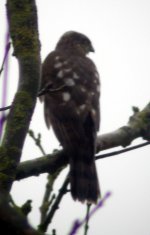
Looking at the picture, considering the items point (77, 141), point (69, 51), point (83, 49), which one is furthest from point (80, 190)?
point (83, 49)

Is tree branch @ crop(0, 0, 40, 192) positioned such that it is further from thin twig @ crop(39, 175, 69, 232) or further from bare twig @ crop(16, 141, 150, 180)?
bare twig @ crop(16, 141, 150, 180)

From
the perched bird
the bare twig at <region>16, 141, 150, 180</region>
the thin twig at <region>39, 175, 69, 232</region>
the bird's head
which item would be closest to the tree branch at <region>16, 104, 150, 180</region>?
the bare twig at <region>16, 141, 150, 180</region>

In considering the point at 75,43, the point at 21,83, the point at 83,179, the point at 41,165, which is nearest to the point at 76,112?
the point at 83,179

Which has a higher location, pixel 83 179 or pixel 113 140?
pixel 113 140

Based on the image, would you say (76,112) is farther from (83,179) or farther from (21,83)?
(21,83)

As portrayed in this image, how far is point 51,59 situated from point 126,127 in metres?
1.85

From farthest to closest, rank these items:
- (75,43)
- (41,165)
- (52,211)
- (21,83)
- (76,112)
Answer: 1. (75,43)
2. (76,112)
3. (41,165)
4. (21,83)
5. (52,211)

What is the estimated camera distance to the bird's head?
207 inches

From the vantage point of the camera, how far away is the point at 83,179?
3037 mm

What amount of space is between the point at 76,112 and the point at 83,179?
724 millimetres

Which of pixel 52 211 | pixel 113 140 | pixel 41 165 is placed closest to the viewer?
pixel 52 211

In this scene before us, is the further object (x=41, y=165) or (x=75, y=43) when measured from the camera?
(x=75, y=43)

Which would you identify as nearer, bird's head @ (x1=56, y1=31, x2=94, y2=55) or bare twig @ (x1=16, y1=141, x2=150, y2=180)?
bare twig @ (x1=16, y1=141, x2=150, y2=180)

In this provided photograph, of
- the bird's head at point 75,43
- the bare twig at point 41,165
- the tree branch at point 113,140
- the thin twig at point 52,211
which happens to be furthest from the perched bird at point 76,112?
the thin twig at point 52,211
